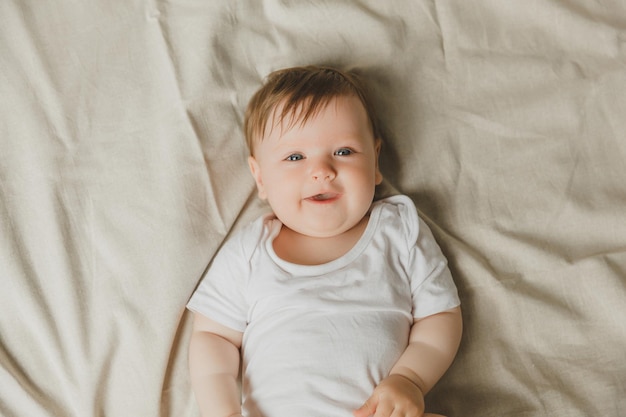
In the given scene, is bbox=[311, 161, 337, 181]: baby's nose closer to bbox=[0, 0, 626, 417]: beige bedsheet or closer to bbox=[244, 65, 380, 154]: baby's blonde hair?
bbox=[244, 65, 380, 154]: baby's blonde hair

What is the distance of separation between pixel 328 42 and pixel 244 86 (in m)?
0.20

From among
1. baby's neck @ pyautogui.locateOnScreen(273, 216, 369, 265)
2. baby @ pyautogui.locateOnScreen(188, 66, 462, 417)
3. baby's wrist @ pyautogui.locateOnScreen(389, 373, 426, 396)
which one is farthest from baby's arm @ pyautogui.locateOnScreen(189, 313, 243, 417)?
baby's wrist @ pyautogui.locateOnScreen(389, 373, 426, 396)

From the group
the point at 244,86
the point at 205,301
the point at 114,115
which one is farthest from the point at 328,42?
the point at 205,301

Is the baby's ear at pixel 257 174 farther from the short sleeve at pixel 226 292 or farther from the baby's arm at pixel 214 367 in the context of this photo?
the baby's arm at pixel 214 367

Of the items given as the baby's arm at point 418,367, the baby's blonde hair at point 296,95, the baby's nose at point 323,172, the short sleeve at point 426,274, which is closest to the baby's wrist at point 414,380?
the baby's arm at point 418,367

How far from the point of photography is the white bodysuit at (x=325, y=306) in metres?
1.13

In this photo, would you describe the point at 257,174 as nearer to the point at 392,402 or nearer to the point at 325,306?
the point at 325,306

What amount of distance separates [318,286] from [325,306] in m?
0.04

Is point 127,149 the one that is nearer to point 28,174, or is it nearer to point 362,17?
point 28,174

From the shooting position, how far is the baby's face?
1203mm

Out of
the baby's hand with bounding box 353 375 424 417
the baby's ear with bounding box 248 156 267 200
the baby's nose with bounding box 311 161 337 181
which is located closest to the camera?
the baby's hand with bounding box 353 375 424 417

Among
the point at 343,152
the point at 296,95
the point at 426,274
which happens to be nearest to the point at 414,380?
the point at 426,274

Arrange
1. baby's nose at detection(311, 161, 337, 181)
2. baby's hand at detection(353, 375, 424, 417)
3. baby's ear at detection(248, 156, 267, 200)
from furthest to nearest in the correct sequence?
1. baby's ear at detection(248, 156, 267, 200)
2. baby's nose at detection(311, 161, 337, 181)
3. baby's hand at detection(353, 375, 424, 417)

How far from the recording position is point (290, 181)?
1211 millimetres
